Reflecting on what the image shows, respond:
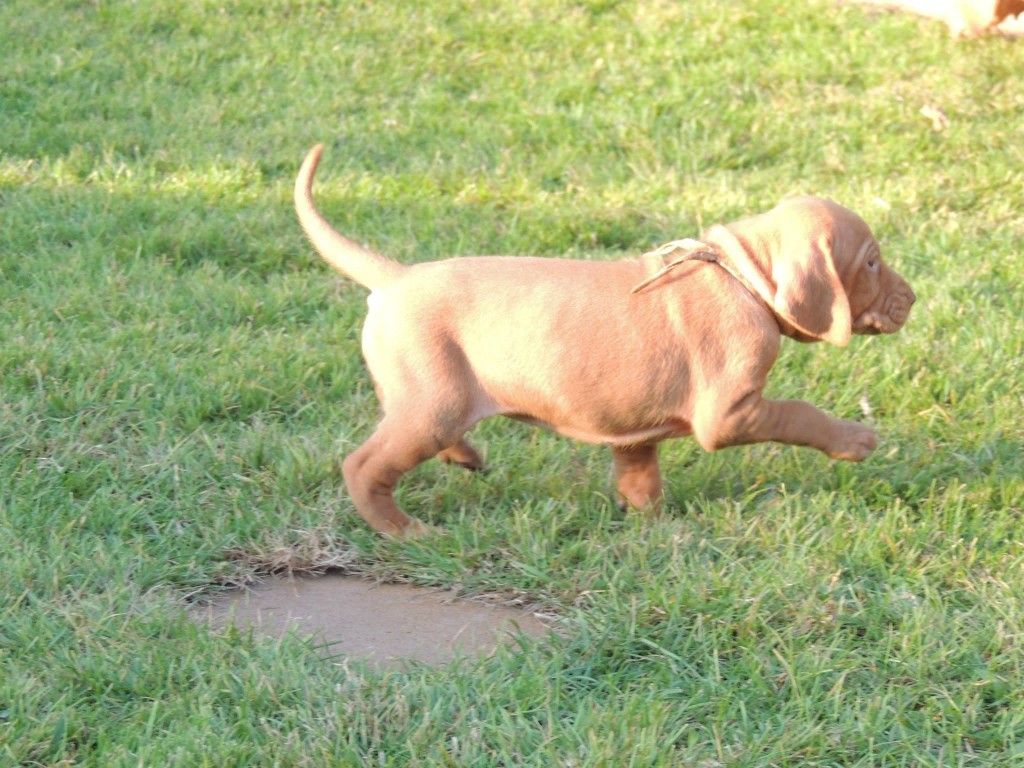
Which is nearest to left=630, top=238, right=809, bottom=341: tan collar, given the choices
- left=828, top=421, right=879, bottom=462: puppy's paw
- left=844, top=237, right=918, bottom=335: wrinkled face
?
left=844, top=237, right=918, bottom=335: wrinkled face

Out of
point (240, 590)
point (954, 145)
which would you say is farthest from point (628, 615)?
point (954, 145)

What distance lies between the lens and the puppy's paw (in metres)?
3.68

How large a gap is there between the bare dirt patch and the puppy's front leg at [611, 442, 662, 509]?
0.60 metres

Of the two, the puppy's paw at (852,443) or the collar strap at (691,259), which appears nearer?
the collar strap at (691,259)

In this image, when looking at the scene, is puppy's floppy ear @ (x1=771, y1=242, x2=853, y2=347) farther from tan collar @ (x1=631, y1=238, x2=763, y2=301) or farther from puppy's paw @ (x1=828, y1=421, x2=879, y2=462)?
puppy's paw @ (x1=828, y1=421, x2=879, y2=462)

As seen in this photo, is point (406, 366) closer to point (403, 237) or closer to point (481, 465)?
point (481, 465)

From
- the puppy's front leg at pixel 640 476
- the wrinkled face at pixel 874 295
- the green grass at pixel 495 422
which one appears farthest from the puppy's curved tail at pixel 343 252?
the wrinkled face at pixel 874 295

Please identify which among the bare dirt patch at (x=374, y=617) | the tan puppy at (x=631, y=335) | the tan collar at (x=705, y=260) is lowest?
the bare dirt patch at (x=374, y=617)

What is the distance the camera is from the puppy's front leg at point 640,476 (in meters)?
3.92

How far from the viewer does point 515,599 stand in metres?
3.62

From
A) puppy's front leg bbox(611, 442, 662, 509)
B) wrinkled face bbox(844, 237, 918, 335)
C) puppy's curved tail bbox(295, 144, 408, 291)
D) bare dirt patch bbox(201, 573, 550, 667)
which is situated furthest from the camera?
puppy's front leg bbox(611, 442, 662, 509)

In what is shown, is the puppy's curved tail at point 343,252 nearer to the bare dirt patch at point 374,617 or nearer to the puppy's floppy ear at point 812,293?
the bare dirt patch at point 374,617

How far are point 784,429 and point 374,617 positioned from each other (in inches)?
50.1

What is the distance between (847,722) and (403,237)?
3427mm
